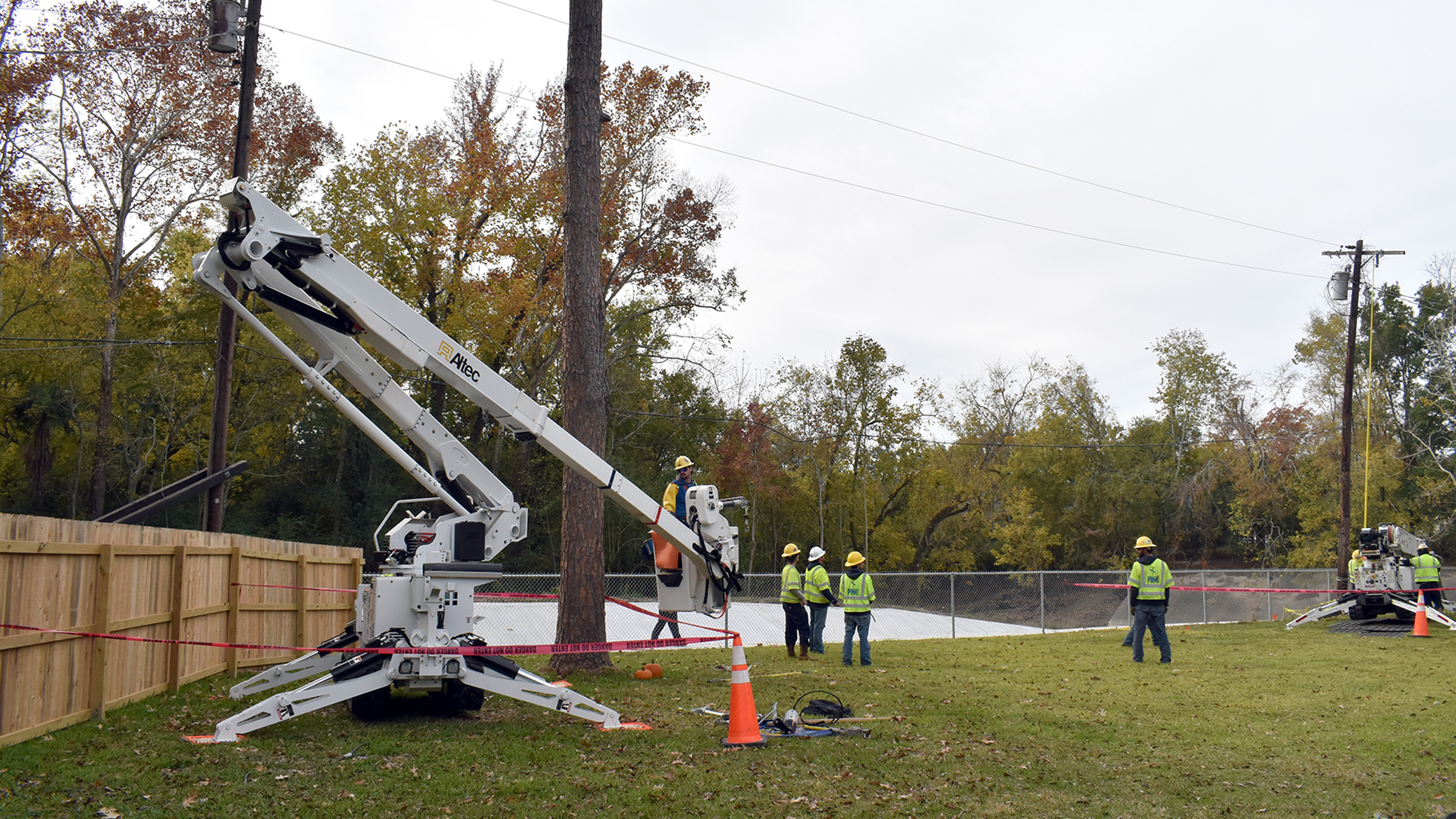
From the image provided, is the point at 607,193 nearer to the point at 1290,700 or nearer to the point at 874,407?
the point at 874,407

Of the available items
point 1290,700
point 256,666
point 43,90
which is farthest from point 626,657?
point 43,90

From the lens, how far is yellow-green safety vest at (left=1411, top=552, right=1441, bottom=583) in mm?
21609

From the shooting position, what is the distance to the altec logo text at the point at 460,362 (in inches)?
351

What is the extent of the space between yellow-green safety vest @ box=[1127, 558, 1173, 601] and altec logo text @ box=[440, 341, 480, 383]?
34.7ft

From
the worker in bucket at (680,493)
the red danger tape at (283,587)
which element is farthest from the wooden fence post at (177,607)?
the worker in bucket at (680,493)

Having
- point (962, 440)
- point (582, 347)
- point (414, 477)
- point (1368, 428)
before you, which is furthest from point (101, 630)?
point (962, 440)

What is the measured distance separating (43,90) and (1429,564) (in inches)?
1333

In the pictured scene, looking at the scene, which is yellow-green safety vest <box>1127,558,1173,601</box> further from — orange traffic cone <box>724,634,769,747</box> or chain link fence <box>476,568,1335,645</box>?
orange traffic cone <box>724,634,769,747</box>

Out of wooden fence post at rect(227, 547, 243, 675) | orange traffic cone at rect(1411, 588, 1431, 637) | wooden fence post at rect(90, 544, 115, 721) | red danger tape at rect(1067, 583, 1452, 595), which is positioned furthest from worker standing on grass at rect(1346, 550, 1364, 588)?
wooden fence post at rect(90, 544, 115, 721)

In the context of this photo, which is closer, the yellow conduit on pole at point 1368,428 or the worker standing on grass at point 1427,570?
the worker standing on grass at point 1427,570

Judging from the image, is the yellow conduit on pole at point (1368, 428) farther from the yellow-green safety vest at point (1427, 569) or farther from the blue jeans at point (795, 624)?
the blue jeans at point (795, 624)

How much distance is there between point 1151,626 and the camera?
15602 millimetres

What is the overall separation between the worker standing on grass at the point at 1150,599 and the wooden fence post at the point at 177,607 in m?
12.6

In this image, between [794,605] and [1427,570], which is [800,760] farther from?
[1427,570]
